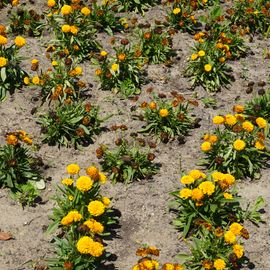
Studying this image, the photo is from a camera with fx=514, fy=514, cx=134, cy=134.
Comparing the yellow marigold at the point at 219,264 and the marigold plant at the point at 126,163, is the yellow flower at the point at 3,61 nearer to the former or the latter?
the marigold plant at the point at 126,163

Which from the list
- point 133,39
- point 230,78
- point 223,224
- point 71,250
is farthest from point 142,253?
point 133,39

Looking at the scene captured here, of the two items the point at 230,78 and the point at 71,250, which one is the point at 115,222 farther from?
the point at 230,78

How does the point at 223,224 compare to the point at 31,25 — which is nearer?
the point at 223,224

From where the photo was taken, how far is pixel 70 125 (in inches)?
294

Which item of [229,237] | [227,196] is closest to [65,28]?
[227,196]

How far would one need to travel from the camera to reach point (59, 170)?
7.11m

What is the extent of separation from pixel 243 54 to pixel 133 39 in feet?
6.77

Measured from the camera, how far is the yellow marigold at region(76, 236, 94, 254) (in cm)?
522

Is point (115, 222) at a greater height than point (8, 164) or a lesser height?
lesser

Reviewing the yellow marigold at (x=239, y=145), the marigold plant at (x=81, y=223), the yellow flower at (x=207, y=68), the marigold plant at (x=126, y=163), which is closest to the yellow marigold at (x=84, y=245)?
the marigold plant at (x=81, y=223)

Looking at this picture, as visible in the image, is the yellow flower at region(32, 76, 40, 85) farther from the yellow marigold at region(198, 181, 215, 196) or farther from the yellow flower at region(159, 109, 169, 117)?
the yellow marigold at region(198, 181, 215, 196)

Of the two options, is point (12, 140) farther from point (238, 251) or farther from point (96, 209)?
point (238, 251)

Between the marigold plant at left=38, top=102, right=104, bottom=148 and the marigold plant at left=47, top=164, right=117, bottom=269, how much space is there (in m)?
1.06

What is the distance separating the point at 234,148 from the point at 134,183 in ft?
4.72
